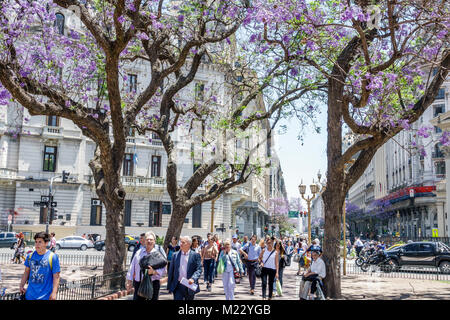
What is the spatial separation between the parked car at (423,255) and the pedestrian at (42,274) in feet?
65.0

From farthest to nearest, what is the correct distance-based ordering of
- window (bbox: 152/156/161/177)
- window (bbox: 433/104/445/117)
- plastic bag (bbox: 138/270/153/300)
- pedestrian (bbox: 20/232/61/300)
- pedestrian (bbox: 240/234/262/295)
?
window (bbox: 433/104/445/117), window (bbox: 152/156/161/177), pedestrian (bbox: 240/234/262/295), plastic bag (bbox: 138/270/153/300), pedestrian (bbox: 20/232/61/300)

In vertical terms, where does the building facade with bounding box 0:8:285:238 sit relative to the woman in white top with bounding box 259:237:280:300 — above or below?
above

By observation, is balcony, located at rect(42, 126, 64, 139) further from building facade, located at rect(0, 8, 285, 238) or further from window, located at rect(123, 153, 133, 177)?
window, located at rect(123, 153, 133, 177)

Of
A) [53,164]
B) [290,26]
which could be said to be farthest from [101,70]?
[53,164]

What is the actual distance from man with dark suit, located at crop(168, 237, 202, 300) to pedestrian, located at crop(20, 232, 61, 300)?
79.2 inches

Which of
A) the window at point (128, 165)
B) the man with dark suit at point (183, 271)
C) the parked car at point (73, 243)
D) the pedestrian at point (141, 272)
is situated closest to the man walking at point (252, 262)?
the man with dark suit at point (183, 271)

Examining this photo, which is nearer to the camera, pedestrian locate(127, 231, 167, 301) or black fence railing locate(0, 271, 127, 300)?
pedestrian locate(127, 231, 167, 301)

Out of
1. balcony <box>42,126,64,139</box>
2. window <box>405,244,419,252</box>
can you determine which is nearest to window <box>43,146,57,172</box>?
balcony <box>42,126,64,139</box>

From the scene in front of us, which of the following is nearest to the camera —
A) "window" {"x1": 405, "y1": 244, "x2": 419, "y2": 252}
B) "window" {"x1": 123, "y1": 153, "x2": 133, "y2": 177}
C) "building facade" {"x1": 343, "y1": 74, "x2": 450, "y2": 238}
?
"window" {"x1": 405, "y1": 244, "x2": 419, "y2": 252}

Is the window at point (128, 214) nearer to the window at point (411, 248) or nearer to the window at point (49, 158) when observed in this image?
the window at point (49, 158)

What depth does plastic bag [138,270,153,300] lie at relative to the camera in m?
7.39

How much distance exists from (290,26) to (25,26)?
26.7ft

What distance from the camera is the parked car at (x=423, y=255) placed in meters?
22.9
